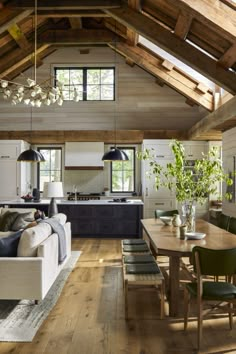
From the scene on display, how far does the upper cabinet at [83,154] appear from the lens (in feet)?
32.0

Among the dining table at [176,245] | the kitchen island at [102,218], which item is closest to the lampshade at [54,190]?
the kitchen island at [102,218]

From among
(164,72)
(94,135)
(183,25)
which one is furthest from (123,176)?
(183,25)

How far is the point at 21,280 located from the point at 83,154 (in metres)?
6.13

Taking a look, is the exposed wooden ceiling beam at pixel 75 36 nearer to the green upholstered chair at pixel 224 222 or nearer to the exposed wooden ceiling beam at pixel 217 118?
the exposed wooden ceiling beam at pixel 217 118

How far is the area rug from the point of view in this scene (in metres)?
3.31

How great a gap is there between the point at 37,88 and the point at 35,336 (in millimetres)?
3022

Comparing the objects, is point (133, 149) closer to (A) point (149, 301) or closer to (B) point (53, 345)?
(A) point (149, 301)

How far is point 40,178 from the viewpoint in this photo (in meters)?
10.5

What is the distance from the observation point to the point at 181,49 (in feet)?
19.4

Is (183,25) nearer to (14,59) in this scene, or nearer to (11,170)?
(14,59)

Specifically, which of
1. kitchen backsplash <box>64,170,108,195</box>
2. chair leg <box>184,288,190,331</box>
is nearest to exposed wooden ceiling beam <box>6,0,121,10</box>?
chair leg <box>184,288,190,331</box>

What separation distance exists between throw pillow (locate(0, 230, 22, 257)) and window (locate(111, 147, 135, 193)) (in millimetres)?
6384

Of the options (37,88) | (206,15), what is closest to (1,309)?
(37,88)

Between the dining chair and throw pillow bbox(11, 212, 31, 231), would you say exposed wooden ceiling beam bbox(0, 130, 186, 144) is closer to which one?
throw pillow bbox(11, 212, 31, 231)
